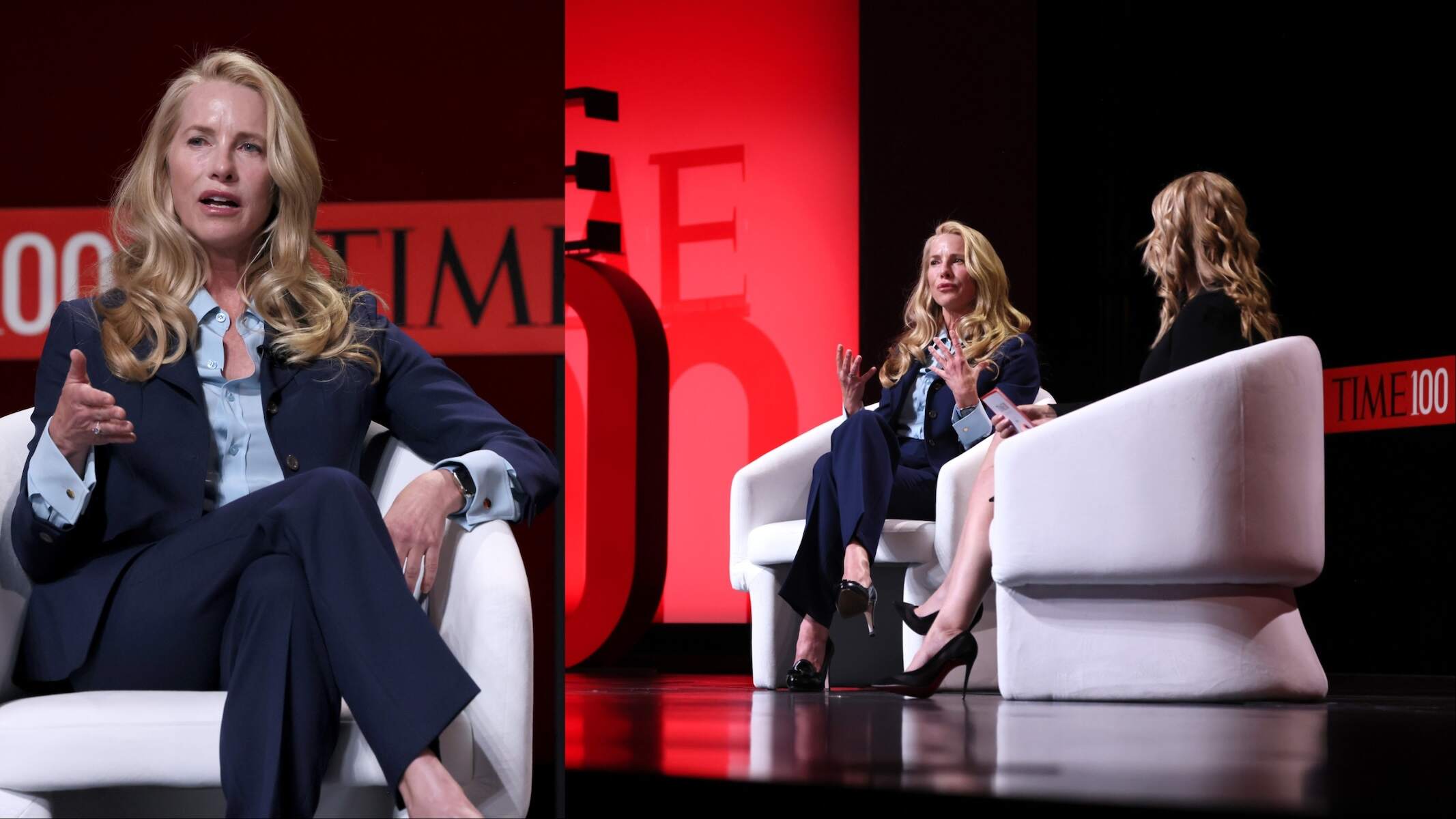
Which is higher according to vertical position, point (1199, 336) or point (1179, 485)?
point (1199, 336)

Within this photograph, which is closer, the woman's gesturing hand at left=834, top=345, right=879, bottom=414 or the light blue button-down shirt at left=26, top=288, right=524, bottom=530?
the light blue button-down shirt at left=26, top=288, right=524, bottom=530

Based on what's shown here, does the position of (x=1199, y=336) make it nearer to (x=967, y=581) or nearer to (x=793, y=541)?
(x=967, y=581)

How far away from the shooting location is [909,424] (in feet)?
12.9

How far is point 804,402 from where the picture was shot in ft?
18.1

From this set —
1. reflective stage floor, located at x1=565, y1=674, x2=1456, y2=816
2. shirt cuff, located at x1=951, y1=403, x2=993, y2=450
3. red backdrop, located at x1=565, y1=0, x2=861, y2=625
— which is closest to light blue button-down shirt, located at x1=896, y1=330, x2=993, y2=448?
shirt cuff, located at x1=951, y1=403, x2=993, y2=450

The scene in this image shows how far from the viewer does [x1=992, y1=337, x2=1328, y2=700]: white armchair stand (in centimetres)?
276

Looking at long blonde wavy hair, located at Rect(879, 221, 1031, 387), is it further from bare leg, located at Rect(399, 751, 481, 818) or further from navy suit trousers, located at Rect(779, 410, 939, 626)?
bare leg, located at Rect(399, 751, 481, 818)

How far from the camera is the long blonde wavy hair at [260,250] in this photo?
1.90 m

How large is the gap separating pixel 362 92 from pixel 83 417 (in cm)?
127

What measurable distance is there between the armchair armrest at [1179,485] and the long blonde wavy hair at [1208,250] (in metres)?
0.35

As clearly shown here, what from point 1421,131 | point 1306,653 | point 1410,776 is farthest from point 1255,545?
point 1421,131

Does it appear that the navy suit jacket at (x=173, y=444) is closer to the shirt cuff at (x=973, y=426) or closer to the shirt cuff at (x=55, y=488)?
the shirt cuff at (x=55, y=488)

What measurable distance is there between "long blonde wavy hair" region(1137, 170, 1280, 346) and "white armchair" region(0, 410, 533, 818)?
204cm

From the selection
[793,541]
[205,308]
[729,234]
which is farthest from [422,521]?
[729,234]
